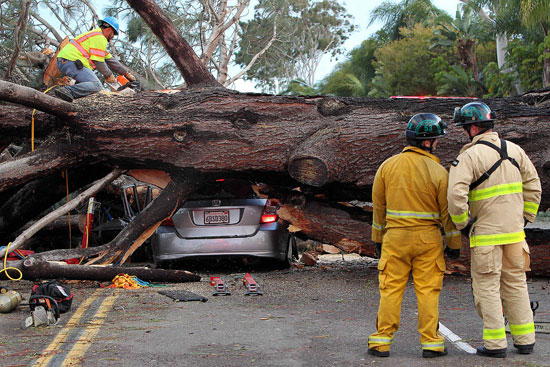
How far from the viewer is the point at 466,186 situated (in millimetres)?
4844

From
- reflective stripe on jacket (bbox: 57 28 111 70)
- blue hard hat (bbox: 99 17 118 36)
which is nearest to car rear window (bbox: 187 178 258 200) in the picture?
reflective stripe on jacket (bbox: 57 28 111 70)

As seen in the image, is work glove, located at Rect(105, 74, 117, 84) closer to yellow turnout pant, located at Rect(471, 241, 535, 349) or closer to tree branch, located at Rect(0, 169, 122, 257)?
tree branch, located at Rect(0, 169, 122, 257)

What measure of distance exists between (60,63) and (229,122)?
268cm

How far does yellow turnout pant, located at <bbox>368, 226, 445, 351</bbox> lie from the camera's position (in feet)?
15.6

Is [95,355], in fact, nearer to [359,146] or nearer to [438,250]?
[438,250]

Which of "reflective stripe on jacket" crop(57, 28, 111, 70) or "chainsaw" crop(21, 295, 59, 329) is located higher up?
"reflective stripe on jacket" crop(57, 28, 111, 70)

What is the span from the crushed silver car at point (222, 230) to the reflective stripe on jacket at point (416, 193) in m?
4.24

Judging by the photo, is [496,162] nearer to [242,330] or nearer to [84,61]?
[242,330]

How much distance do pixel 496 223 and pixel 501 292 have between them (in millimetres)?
539

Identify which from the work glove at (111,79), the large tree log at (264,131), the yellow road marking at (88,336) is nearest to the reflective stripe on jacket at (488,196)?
the yellow road marking at (88,336)

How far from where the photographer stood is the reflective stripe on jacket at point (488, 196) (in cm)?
485

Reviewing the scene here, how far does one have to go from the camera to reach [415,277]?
496cm

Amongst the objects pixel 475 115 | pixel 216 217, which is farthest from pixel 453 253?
pixel 216 217

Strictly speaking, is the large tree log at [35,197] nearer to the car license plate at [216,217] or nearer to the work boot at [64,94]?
the work boot at [64,94]
